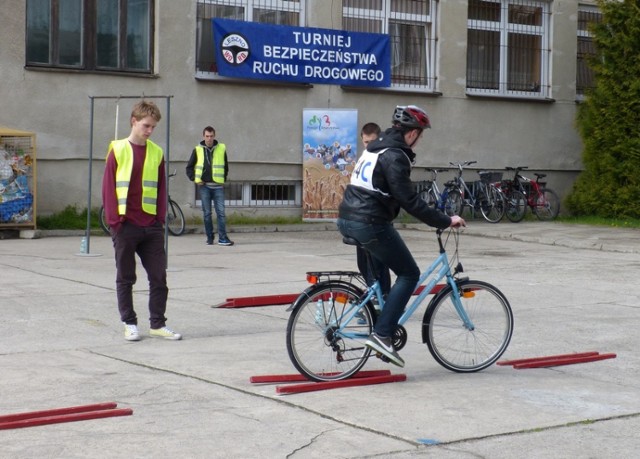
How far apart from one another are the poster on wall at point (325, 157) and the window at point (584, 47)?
666cm

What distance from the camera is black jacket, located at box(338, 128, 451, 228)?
7742 mm

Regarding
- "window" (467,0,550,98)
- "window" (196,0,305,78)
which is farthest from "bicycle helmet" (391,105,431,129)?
"window" (467,0,550,98)

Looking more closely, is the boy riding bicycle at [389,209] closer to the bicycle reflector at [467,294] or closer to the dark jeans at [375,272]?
the dark jeans at [375,272]

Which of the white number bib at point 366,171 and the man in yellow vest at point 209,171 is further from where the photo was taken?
the man in yellow vest at point 209,171

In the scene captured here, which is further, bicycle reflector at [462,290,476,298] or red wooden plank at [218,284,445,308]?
red wooden plank at [218,284,445,308]

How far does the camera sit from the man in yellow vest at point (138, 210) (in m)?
9.41

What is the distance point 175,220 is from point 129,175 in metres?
11.6

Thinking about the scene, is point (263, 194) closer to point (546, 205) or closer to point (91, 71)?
point (91, 71)

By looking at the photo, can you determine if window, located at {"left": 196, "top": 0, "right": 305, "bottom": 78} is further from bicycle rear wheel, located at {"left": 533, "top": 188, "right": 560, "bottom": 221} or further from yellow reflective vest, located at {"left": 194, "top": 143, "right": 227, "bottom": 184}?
bicycle rear wheel, located at {"left": 533, "top": 188, "right": 560, "bottom": 221}

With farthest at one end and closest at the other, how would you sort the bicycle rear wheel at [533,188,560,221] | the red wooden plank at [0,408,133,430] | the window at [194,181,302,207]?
the bicycle rear wheel at [533,188,560,221] → the window at [194,181,302,207] → the red wooden plank at [0,408,133,430]

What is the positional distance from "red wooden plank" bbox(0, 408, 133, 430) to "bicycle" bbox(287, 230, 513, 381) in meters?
1.39

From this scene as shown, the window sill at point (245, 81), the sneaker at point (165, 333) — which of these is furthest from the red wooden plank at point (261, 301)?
the window sill at point (245, 81)

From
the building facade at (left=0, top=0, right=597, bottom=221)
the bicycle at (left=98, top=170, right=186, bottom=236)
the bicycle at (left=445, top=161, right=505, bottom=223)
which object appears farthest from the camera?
the bicycle at (left=445, top=161, right=505, bottom=223)

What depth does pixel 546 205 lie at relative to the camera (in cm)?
2541
